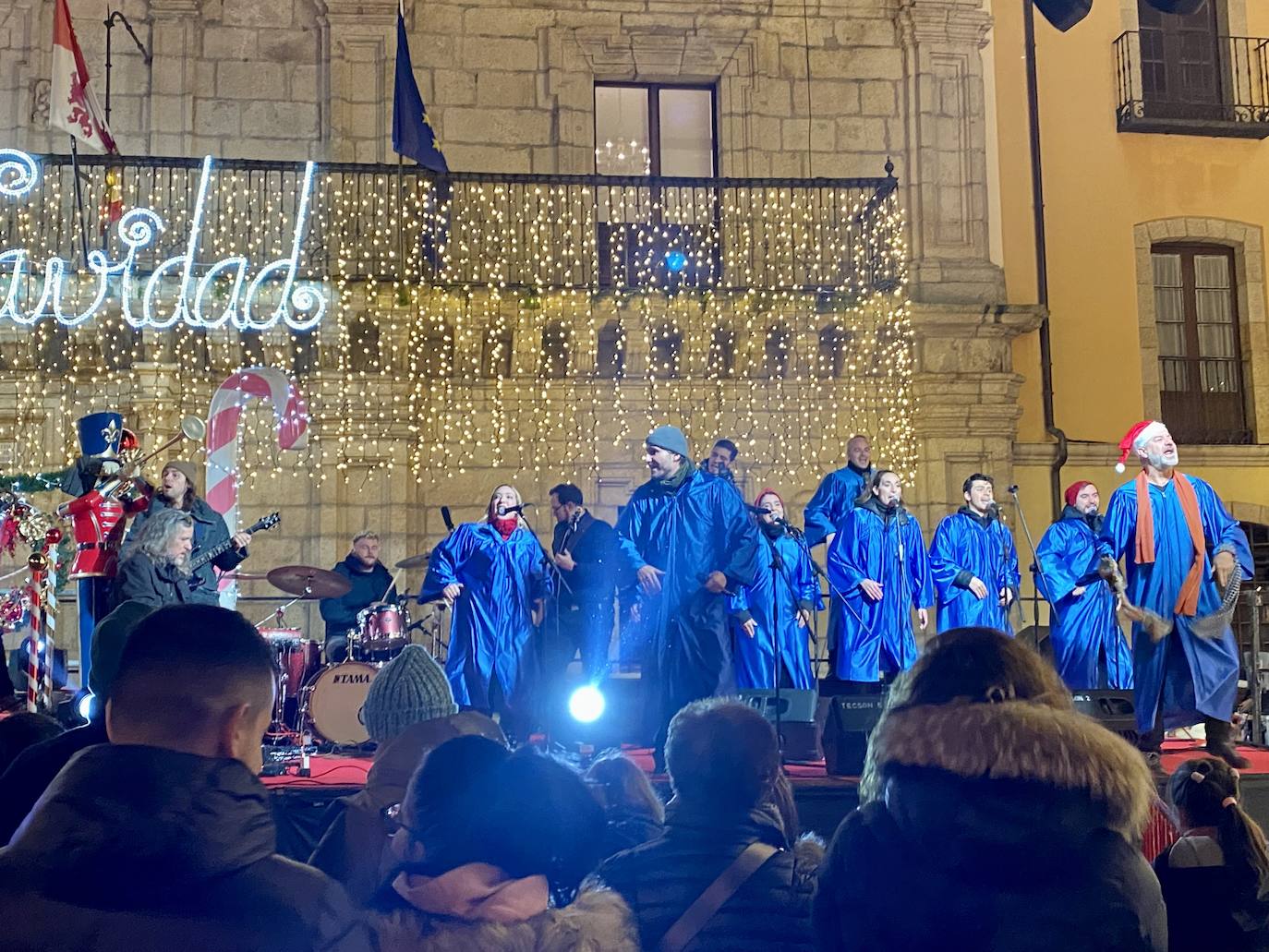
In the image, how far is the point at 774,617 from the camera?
30.1 feet

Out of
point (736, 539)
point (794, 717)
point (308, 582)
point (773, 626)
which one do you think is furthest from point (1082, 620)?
point (308, 582)

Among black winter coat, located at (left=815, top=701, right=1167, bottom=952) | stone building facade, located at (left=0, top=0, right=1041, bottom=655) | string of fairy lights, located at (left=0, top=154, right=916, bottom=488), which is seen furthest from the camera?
stone building facade, located at (left=0, top=0, right=1041, bottom=655)

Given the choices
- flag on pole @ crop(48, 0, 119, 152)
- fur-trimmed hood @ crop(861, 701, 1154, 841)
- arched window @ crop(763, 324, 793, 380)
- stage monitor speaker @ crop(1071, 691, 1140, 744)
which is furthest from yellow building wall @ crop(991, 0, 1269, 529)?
fur-trimmed hood @ crop(861, 701, 1154, 841)

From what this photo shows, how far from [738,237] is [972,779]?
12.3 metres

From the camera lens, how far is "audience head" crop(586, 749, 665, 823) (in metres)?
3.81

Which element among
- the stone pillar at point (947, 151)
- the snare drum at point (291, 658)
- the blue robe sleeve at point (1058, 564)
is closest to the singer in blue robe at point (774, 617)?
the blue robe sleeve at point (1058, 564)

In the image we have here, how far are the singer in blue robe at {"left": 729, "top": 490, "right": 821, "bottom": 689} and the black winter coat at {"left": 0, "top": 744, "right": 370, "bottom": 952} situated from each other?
22.8ft

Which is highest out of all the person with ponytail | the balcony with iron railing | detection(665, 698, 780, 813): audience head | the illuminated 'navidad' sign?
the balcony with iron railing

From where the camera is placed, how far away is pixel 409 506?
44.3 ft

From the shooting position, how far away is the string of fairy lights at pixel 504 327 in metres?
13.3

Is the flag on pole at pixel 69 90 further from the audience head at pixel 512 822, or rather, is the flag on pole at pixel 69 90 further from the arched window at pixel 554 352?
the audience head at pixel 512 822

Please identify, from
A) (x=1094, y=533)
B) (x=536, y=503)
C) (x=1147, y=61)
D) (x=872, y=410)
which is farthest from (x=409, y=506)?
(x=1147, y=61)

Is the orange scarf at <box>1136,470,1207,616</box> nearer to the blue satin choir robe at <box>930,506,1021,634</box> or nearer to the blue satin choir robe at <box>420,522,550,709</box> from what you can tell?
the blue satin choir robe at <box>930,506,1021,634</box>

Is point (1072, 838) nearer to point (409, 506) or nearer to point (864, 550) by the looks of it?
point (864, 550)
